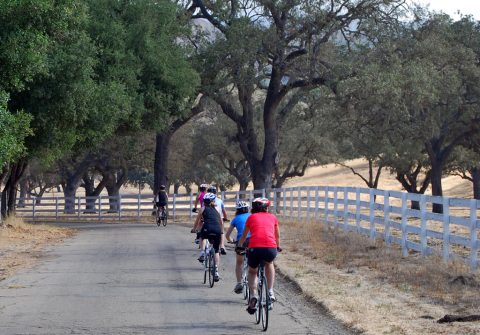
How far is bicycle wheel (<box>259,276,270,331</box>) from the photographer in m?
11.1

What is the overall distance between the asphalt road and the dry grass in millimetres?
487

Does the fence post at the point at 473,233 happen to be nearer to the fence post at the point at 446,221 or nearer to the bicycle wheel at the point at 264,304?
the fence post at the point at 446,221

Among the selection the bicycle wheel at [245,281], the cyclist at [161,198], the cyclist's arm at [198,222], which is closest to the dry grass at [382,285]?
the bicycle wheel at [245,281]

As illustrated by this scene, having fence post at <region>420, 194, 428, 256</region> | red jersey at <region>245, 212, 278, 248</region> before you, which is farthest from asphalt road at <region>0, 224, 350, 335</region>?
fence post at <region>420, 194, 428, 256</region>

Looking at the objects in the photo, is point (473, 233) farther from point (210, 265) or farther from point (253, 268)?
point (253, 268)

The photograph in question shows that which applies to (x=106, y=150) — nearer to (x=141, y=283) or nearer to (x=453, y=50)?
(x=453, y=50)

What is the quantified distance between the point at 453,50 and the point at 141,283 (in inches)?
1036

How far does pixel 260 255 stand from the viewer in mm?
11695

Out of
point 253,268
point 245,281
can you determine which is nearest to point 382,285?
point 245,281

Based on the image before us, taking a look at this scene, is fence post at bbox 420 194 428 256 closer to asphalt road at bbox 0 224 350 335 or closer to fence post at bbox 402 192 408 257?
fence post at bbox 402 192 408 257

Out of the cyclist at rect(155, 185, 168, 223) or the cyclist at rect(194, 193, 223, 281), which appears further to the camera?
the cyclist at rect(155, 185, 168, 223)

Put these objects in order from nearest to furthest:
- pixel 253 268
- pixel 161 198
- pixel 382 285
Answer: pixel 253 268
pixel 382 285
pixel 161 198

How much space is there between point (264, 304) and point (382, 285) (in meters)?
4.49

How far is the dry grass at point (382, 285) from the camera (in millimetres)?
11625
